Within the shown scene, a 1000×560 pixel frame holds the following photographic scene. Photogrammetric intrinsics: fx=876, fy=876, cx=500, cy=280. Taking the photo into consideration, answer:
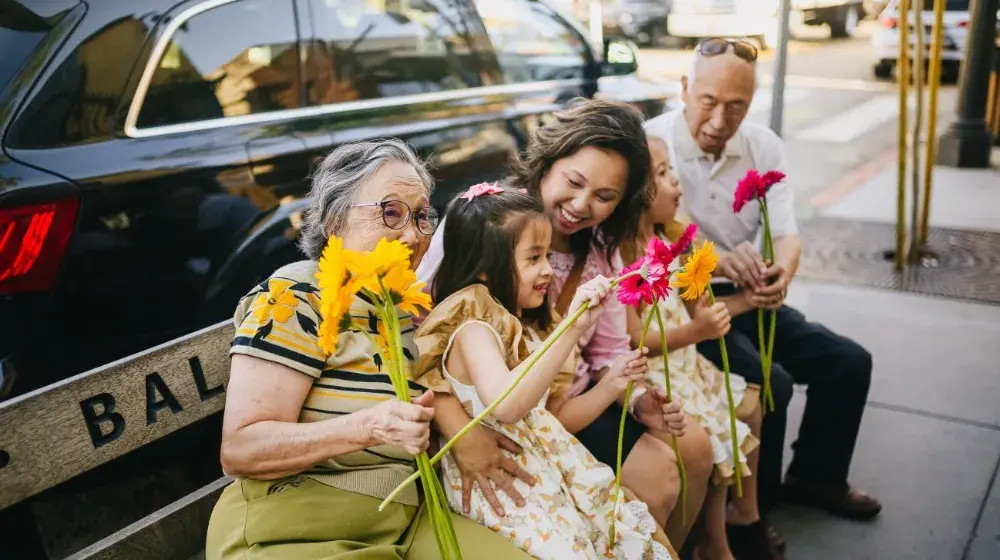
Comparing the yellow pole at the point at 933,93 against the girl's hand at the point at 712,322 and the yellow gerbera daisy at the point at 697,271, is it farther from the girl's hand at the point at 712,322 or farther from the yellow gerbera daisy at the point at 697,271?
the yellow gerbera daisy at the point at 697,271

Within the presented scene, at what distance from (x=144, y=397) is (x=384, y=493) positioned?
641 millimetres

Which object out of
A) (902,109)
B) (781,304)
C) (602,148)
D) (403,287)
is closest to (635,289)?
(403,287)

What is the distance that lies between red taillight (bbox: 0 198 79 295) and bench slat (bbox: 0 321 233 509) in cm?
58

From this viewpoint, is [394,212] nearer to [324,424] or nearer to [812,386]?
[324,424]

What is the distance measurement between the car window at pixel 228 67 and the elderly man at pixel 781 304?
137 centimetres

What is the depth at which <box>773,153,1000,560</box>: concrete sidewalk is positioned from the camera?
2.97 meters

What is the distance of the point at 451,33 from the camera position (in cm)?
396

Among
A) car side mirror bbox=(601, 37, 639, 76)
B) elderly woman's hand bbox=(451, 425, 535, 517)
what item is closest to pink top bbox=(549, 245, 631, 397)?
elderly woman's hand bbox=(451, 425, 535, 517)

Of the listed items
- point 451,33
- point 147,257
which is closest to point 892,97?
point 451,33

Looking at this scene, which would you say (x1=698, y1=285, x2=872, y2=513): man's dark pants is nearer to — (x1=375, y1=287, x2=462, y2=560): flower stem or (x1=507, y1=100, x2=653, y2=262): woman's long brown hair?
(x1=507, y1=100, x2=653, y2=262): woman's long brown hair

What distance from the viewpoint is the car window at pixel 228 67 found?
2.79 metres

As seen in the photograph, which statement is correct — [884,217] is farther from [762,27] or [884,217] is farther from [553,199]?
[762,27]

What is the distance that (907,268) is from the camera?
18.3ft

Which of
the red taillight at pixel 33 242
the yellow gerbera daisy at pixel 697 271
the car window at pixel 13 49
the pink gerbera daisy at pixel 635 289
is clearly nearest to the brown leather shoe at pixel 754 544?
the yellow gerbera daisy at pixel 697 271
